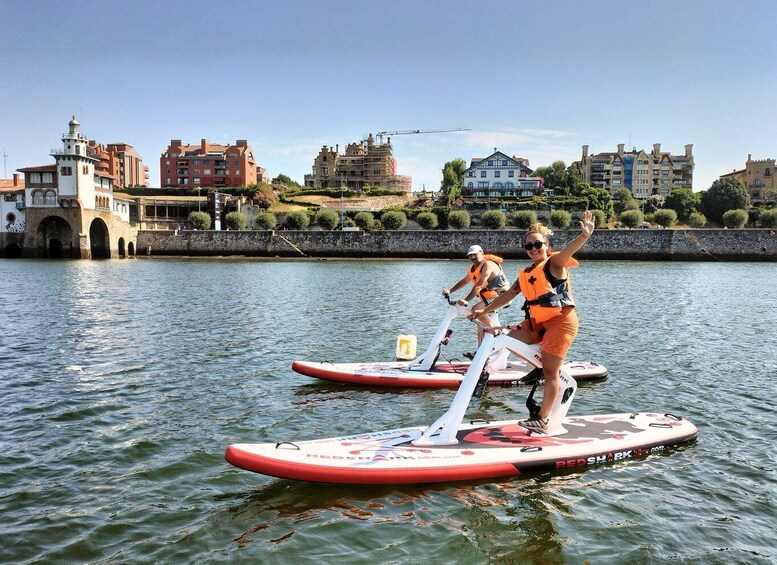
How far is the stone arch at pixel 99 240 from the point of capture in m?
83.9

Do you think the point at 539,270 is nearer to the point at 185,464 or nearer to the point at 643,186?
the point at 185,464

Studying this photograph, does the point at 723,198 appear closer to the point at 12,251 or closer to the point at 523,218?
the point at 523,218

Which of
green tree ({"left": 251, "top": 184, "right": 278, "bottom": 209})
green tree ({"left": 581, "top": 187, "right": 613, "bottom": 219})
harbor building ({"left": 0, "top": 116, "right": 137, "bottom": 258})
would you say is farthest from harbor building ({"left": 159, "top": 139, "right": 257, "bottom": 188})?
green tree ({"left": 581, "top": 187, "right": 613, "bottom": 219})

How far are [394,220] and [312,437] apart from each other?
8226 centimetres

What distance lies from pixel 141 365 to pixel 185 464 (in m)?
7.73

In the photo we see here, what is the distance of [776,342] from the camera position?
20609mm

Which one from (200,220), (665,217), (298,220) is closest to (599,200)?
(665,217)

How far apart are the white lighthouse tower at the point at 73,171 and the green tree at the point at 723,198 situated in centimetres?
10540

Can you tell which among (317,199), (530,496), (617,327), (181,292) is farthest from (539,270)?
(317,199)

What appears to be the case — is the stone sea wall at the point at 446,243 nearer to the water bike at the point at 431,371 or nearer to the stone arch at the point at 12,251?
the stone arch at the point at 12,251

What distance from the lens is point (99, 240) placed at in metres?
86.8

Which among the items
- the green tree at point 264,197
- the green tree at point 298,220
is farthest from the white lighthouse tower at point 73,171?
the green tree at point 264,197

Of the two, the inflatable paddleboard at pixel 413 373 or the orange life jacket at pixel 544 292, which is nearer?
the orange life jacket at pixel 544 292

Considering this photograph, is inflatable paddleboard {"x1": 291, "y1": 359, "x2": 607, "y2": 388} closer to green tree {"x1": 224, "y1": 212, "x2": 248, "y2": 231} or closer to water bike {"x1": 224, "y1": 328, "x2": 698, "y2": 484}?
water bike {"x1": 224, "y1": 328, "x2": 698, "y2": 484}
